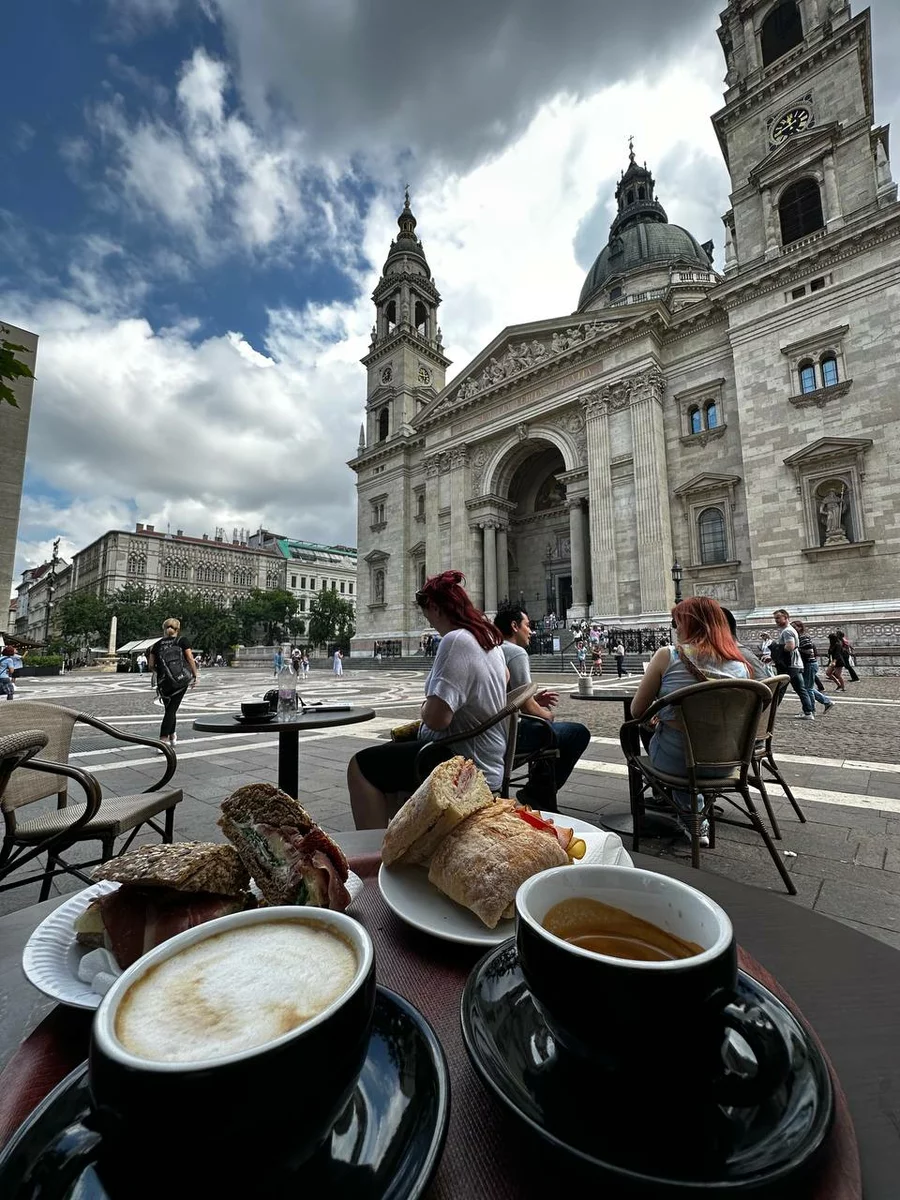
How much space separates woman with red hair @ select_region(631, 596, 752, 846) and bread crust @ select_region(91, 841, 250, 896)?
2.28 meters

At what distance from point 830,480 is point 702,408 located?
544 cm

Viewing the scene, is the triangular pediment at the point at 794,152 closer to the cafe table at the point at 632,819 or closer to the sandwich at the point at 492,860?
the cafe table at the point at 632,819

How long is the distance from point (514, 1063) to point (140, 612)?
2073 inches

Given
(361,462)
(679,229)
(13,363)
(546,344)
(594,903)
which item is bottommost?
(594,903)

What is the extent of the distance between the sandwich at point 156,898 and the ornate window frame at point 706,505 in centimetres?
1953

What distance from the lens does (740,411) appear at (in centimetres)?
1712

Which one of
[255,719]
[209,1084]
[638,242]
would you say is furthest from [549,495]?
[209,1084]

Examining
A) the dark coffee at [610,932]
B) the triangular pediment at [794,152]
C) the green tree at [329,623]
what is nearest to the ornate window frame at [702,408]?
the triangular pediment at [794,152]

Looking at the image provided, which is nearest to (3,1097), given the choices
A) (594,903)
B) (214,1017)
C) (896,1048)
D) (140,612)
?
(214,1017)

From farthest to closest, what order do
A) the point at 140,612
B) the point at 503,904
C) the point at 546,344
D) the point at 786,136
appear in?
the point at 140,612 → the point at 546,344 → the point at 786,136 → the point at 503,904

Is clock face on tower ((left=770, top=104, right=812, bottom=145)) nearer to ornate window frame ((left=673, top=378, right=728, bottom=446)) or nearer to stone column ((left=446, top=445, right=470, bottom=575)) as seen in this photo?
ornate window frame ((left=673, top=378, right=728, bottom=446))

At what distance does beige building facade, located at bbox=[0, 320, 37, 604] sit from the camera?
9602 millimetres

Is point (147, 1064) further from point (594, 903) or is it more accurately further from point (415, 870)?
point (415, 870)

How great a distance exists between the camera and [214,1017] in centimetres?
38
